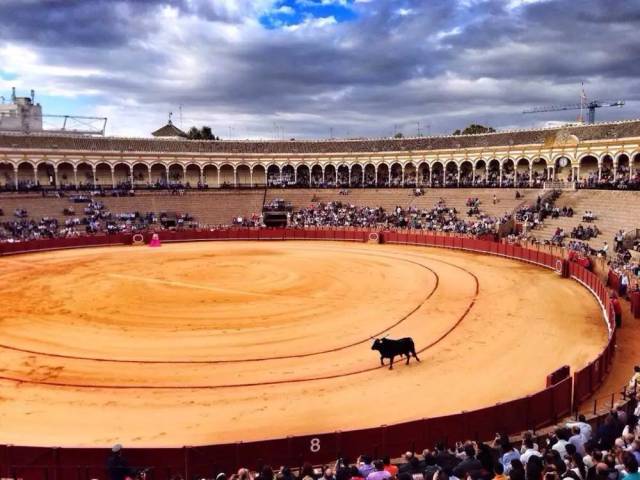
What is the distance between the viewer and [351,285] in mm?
26891

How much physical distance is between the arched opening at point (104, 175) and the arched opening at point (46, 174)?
5.00 metres

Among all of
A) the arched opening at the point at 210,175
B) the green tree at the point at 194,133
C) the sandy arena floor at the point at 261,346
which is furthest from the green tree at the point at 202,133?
the sandy arena floor at the point at 261,346

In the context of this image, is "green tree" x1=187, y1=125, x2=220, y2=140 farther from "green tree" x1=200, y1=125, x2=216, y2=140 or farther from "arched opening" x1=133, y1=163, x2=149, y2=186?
"arched opening" x1=133, y1=163, x2=149, y2=186

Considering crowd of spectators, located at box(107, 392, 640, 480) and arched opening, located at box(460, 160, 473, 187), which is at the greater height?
arched opening, located at box(460, 160, 473, 187)

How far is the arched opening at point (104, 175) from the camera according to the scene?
65.0 m

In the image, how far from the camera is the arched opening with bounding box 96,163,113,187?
6503 cm

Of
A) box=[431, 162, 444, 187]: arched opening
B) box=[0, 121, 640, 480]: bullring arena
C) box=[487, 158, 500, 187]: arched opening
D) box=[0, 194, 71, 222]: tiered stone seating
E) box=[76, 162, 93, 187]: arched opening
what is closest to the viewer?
box=[0, 121, 640, 480]: bullring arena

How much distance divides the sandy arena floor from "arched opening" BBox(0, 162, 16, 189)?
3200 centimetres

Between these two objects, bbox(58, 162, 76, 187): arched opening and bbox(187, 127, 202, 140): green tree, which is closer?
bbox(58, 162, 76, 187): arched opening

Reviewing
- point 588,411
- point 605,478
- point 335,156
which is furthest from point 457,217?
point 605,478

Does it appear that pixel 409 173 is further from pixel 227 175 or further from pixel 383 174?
pixel 227 175

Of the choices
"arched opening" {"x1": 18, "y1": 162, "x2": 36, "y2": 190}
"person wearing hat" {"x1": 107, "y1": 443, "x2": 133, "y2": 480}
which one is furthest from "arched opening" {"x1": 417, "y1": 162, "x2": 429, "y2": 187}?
"person wearing hat" {"x1": 107, "y1": 443, "x2": 133, "y2": 480}

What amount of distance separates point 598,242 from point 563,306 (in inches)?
614

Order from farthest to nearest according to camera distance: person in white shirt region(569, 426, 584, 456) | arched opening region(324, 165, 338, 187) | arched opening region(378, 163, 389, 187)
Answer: arched opening region(324, 165, 338, 187) → arched opening region(378, 163, 389, 187) → person in white shirt region(569, 426, 584, 456)
